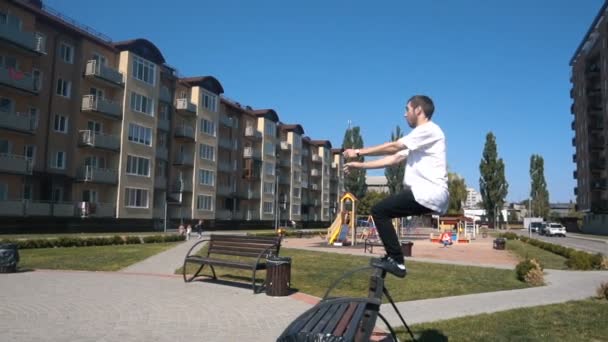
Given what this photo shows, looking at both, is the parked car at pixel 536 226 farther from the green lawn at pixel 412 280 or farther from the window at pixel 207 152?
the green lawn at pixel 412 280

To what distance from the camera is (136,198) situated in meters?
44.2

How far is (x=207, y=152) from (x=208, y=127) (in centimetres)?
277

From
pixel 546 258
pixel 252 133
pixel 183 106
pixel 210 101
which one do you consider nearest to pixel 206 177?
pixel 210 101

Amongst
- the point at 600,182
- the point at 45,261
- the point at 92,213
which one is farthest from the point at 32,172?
the point at 600,182

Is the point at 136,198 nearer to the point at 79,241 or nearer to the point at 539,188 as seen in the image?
the point at 79,241

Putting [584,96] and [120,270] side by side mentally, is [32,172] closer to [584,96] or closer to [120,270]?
[120,270]

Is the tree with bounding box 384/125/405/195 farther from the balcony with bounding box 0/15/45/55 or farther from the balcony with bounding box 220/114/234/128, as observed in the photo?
the balcony with bounding box 0/15/45/55

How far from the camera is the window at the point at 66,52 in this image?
126 ft

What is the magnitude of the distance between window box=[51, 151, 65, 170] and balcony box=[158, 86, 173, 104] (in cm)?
1243

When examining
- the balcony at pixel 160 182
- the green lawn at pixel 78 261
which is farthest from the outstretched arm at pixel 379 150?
the balcony at pixel 160 182

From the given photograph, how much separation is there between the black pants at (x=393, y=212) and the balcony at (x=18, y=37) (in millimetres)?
35361

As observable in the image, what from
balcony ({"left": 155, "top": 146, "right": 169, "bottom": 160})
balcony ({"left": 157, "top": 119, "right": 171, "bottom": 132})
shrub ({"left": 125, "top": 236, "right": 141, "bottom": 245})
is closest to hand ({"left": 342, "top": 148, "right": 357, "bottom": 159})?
shrub ({"left": 125, "top": 236, "right": 141, "bottom": 245})

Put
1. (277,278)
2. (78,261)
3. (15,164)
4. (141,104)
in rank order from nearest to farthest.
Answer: (277,278)
(78,261)
(15,164)
(141,104)

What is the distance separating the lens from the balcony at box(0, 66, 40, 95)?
33.4m
